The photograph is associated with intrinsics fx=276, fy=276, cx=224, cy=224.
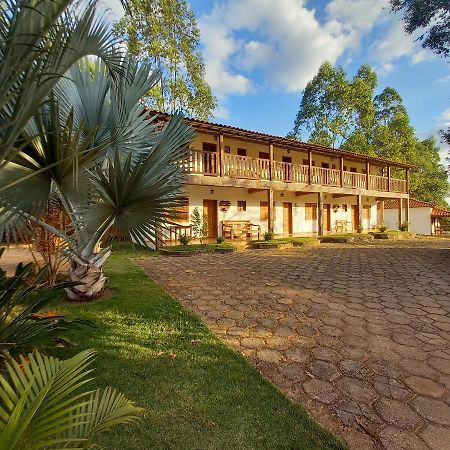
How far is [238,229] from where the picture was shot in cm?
1424

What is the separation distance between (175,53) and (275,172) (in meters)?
11.8

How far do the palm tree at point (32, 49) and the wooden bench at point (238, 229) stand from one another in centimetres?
1236

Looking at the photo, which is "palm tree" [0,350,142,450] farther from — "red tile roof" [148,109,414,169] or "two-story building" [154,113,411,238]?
"red tile roof" [148,109,414,169]

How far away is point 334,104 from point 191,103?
14.1 meters

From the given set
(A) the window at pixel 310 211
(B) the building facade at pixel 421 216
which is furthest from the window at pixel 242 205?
(B) the building facade at pixel 421 216

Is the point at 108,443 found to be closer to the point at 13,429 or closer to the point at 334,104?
the point at 13,429

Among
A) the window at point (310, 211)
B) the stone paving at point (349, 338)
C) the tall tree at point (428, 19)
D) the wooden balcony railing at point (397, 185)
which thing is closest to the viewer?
the stone paving at point (349, 338)

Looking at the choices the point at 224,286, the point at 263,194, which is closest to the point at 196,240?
the point at 263,194

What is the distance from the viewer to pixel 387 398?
2.20 m

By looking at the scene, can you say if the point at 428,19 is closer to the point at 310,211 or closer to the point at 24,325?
the point at 310,211

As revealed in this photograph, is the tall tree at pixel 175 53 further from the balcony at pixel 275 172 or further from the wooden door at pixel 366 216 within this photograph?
the wooden door at pixel 366 216

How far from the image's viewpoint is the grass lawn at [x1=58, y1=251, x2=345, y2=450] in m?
1.78

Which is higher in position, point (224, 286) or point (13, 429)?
point (13, 429)

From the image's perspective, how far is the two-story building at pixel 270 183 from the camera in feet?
39.8
